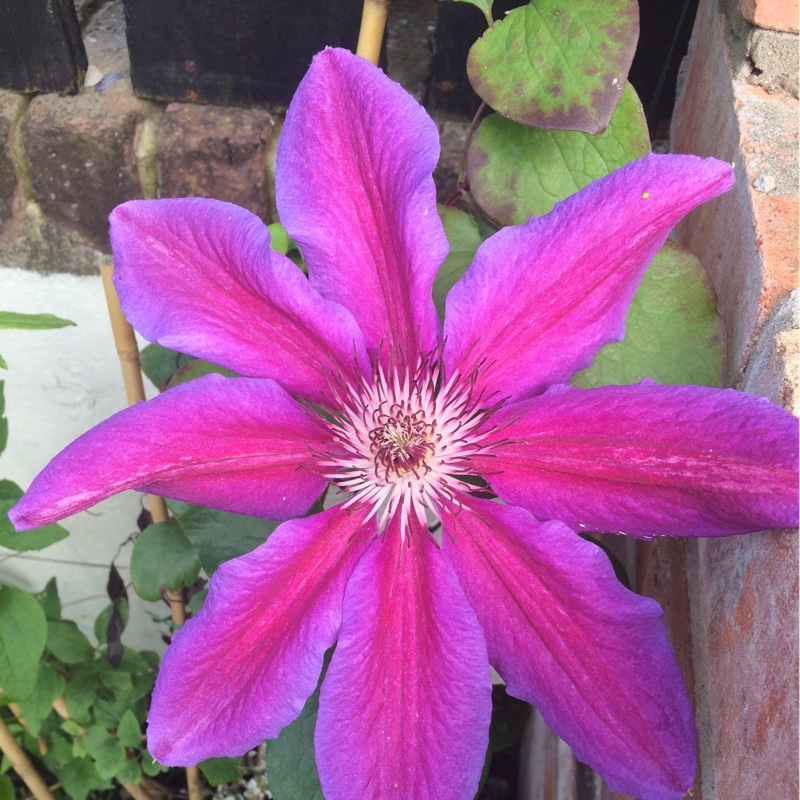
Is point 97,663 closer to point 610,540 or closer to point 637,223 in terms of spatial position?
point 610,540

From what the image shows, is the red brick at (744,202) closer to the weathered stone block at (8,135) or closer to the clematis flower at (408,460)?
the clematis flower at (408,460)

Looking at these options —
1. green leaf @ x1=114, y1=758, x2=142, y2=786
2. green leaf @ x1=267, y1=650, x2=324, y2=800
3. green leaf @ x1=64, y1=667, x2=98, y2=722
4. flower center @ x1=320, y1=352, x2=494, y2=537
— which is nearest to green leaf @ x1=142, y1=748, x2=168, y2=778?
green leaf @ x1=114, y1=758, x2=142, y2=786

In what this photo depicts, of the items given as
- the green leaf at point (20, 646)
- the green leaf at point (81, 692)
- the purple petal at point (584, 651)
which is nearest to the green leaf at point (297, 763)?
the purple petal at point (584, 651)

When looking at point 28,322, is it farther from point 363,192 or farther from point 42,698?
point 42,698

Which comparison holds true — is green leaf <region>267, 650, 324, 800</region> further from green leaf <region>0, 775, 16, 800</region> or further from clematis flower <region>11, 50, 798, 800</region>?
green leaf <region>0, 775, 16, 800</region>

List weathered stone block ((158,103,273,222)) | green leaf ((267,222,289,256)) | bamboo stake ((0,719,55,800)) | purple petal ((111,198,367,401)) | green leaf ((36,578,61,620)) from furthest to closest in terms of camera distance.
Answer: green leaf ((36,578,61,620)) → bamboo stake ((0,719,55,800)) → weathered stone block ((158,103,273,222)) → green leaf ((267,222,289,256)) → purple petal ((111,198,367,401))

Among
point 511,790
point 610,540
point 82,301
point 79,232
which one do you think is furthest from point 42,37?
point 511,790
